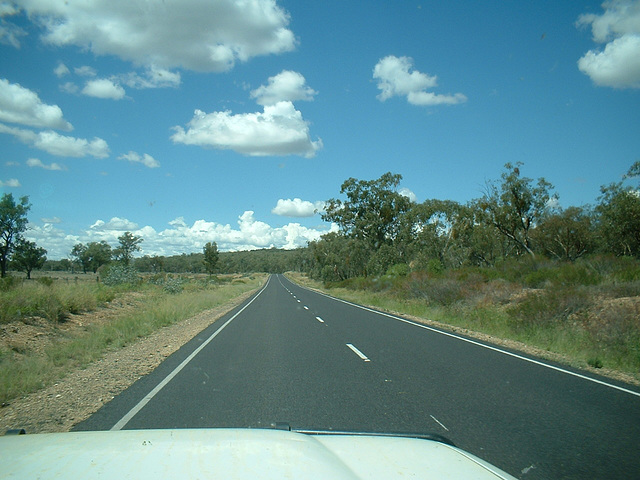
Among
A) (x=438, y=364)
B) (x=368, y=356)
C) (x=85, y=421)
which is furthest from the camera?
(x=368, y=356)

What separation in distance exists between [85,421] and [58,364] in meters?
5.18

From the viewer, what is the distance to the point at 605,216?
34.2 m

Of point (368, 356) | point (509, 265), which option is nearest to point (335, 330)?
point (368, 356)

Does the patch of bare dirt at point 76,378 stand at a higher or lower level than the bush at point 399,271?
lower

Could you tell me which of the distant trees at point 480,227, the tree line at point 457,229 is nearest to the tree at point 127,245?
the tree line at point 457,229

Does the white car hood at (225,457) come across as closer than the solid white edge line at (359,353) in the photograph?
Yes

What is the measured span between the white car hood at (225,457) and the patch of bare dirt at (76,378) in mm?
2767

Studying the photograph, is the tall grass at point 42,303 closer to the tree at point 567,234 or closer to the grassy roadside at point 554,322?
the grassy roadside at point 554,322

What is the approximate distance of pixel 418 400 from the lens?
7.34m

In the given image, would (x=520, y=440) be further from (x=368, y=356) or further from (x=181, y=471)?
(x=368, y=356)

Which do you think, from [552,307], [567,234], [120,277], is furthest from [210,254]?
[552,307]

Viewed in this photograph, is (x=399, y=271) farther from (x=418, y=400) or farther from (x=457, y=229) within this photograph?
(x=418, y=400)

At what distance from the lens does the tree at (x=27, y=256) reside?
156 feet

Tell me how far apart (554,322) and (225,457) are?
14995 millimetres
